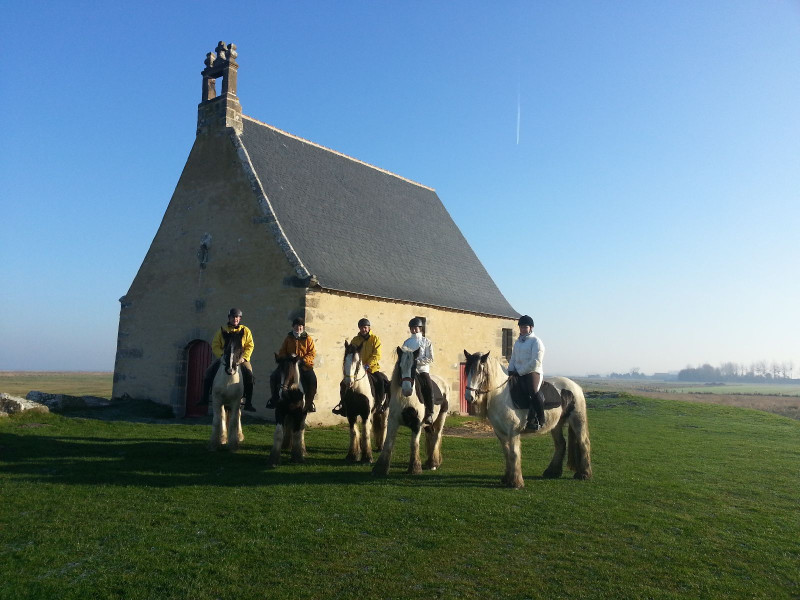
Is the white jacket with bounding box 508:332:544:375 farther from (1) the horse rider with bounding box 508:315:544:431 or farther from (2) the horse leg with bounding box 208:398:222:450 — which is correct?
(2) the horse leg with bounding box 208:398:222:450

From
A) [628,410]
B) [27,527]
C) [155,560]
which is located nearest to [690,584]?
[155,560]

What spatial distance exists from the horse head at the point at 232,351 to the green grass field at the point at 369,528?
1704 millimetres

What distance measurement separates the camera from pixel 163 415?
18.5 metres

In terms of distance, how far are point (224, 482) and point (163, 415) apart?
11.1 metres

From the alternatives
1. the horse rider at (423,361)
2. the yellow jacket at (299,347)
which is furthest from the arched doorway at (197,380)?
the horse rider at (423,361)

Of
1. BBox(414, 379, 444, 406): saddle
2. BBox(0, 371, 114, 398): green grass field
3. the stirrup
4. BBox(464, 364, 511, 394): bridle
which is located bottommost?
BBox(0, 371, 114, 398): green grass field

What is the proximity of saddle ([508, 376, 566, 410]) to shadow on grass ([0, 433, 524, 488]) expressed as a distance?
1406 mm

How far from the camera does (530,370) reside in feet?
29.5

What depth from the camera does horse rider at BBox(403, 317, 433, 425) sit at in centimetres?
945

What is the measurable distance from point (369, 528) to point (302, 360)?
13.9 feet

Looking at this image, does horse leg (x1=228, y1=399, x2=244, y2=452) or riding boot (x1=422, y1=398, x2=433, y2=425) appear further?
horse leg (x1=228, y1=399, x2=244, y2=452)

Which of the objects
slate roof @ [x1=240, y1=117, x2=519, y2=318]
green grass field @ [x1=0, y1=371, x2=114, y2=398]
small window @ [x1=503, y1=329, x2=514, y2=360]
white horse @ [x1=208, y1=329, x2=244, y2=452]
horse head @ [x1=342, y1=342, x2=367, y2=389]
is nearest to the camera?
horse head @ [x1=342, y1=342, x2=367, y2=389]

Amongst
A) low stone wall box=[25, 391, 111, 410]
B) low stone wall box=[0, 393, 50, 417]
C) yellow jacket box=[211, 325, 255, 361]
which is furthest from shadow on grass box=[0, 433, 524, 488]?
low stone wall box=[25, 391, 111, 410]

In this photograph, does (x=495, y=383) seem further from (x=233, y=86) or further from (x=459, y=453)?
(x=233, y=86)
